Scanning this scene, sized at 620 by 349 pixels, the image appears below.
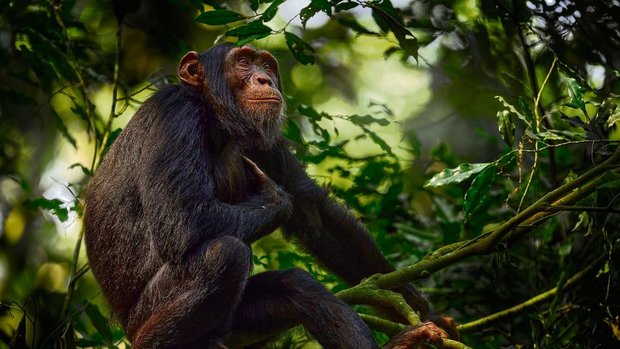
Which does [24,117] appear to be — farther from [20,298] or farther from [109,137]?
[109,137]

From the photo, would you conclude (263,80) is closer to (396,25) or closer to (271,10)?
(271,10)

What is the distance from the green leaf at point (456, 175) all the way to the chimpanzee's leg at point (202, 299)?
3.89 feet

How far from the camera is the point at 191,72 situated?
18.3 ft

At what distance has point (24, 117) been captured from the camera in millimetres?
9445

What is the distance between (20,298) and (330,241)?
5.22 meters

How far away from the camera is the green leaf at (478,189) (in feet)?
14.9

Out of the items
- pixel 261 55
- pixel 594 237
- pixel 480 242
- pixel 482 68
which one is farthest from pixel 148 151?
pixel 482 68

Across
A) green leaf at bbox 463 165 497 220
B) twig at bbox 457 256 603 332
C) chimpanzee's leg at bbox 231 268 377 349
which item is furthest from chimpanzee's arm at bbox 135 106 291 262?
twig at bbox 457 256 603 332

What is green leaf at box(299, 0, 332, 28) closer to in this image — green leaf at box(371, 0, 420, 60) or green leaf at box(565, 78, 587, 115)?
green leaf at box(371, 0, 420, 60)

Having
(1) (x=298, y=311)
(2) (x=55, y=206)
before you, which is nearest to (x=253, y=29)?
(1) (x=298, y=311)

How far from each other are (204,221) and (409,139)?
2778 millimetres

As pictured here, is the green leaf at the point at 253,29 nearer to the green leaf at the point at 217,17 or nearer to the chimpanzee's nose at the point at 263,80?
the green leaf at the point at 217,17

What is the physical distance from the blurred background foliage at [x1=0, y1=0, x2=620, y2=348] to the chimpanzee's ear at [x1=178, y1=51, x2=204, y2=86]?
548 mm

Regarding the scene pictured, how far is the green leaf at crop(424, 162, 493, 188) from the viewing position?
4.38 metres
